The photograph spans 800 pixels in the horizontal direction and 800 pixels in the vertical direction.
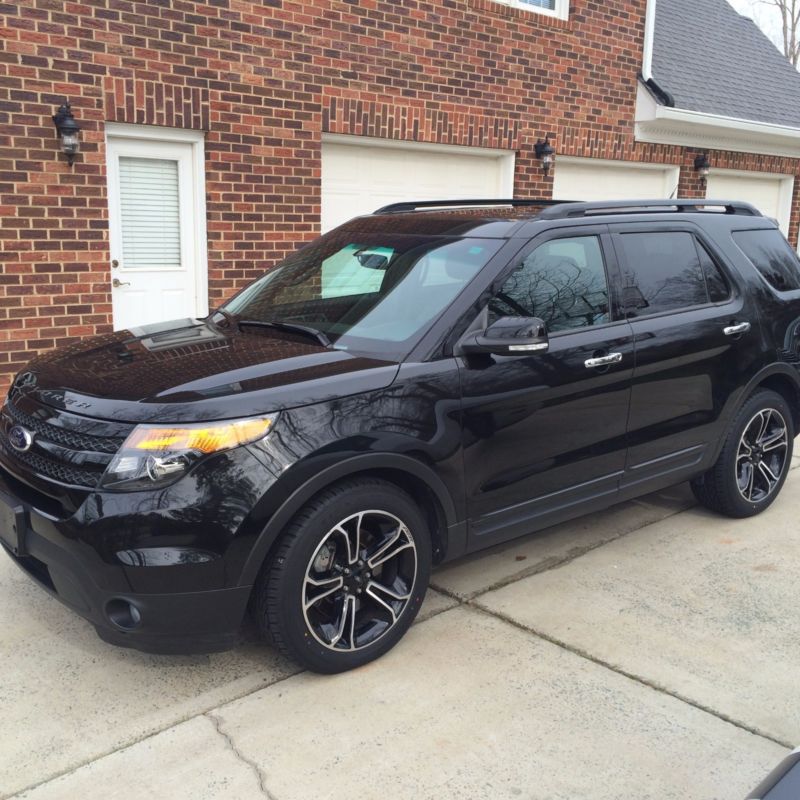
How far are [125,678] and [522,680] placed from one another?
1.57 metres

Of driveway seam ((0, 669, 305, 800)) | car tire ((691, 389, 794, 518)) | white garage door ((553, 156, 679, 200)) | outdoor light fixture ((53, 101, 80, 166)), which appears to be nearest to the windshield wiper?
driveway seam ((0, 669, 305, 800))

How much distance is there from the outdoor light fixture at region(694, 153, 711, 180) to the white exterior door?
703 centimetres

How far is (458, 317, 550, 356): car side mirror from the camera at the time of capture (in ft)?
11.9

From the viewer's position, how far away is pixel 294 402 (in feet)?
10.6

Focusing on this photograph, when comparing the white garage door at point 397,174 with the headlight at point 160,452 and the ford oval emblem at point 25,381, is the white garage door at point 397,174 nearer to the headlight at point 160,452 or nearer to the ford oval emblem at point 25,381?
the ford oval emblem at point 25,381

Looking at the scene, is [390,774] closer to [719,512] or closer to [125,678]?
[125,678]

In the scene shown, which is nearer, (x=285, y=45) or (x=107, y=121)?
(x=107, y=121)

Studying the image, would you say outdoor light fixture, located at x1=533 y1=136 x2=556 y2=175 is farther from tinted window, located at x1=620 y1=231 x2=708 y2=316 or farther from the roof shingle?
tinted window, located at x1=620 y1=231 x2=708 y2=316

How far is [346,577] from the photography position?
11.1 feet

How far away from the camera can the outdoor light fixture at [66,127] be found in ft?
20.5

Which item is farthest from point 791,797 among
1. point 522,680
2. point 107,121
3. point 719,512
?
point 107,121

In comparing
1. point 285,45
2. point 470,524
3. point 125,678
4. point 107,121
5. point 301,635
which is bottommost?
point 125,678

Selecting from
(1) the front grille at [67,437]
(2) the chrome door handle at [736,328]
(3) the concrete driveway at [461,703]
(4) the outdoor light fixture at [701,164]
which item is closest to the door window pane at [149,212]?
(3) the concrete driveway at [461,703]

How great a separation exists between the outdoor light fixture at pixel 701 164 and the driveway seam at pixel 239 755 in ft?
33.6
